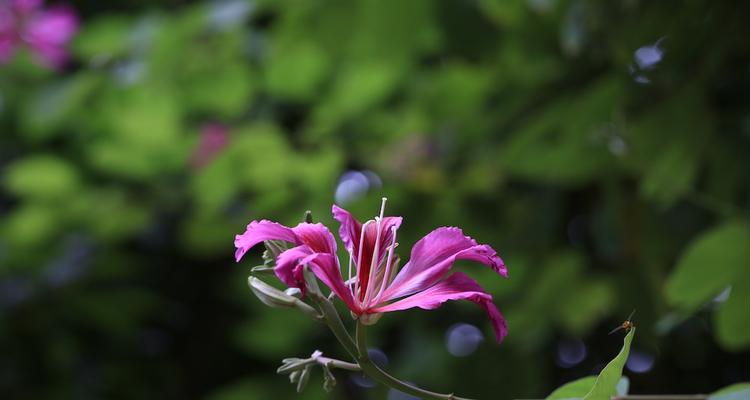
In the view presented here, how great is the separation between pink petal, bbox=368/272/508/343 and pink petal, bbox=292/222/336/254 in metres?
0.05

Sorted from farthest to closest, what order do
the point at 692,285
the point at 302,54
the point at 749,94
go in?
the point at 302,54 < the point at 749,94 < the point at 692,285

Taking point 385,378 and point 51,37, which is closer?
point 385,378

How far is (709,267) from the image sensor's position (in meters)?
0.89

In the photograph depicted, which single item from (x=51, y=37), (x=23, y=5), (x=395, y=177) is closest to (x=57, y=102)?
(x=51, y=37)

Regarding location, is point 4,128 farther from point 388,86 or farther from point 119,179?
point 388,86

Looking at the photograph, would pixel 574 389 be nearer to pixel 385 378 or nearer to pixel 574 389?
pixel 574 389

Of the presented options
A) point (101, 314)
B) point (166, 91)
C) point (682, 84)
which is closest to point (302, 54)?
point (166, 91)

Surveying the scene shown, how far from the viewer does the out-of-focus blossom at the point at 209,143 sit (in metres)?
1.92

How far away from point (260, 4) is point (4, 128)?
3.76ft

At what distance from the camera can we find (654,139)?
1.18 metres

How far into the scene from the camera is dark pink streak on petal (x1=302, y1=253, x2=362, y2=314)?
49 cm

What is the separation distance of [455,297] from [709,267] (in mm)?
487

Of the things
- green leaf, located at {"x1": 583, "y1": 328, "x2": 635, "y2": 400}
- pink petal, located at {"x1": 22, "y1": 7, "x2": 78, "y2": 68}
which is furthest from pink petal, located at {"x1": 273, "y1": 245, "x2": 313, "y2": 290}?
pink petal, located at {"x1": 22, "y1": 7, "x2": 78, "y2": 68}

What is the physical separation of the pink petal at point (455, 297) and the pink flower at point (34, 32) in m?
1.91
